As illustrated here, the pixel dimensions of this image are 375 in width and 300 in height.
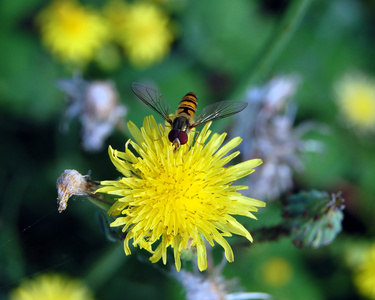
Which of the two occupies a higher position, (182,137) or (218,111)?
(218,111)

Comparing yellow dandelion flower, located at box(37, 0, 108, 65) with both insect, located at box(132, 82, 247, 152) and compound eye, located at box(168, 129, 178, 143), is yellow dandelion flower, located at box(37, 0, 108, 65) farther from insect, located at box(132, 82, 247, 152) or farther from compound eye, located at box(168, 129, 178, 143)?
compound eye, located at box(168, 129, 178, 143)

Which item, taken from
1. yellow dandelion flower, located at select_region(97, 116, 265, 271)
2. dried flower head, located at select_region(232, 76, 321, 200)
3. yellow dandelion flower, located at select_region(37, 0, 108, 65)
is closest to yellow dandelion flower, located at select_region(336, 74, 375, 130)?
dried flower head, located at select_region(232, 76, 321, 200)

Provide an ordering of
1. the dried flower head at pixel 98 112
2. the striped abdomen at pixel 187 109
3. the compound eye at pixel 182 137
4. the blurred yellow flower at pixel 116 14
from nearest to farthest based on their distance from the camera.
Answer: the compound eye at pixel 182 137, the striped abdomen at pixel 187 109, the dried flower head at pixel 98 112, the blurred yellow flower at pixel 116 14

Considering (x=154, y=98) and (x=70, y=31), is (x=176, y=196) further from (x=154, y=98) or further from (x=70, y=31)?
(x=70, y=31)

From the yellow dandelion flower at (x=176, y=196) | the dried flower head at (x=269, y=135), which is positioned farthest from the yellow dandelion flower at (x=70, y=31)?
the yellow dandelion flower at (x=176, y=196)

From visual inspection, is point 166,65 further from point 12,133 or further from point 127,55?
point 12,133

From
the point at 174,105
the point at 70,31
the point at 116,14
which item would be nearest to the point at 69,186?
the point at 174,105

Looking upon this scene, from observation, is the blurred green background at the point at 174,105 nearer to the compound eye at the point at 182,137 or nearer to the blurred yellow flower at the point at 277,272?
the blurred yellow flower at the point at 277,272
